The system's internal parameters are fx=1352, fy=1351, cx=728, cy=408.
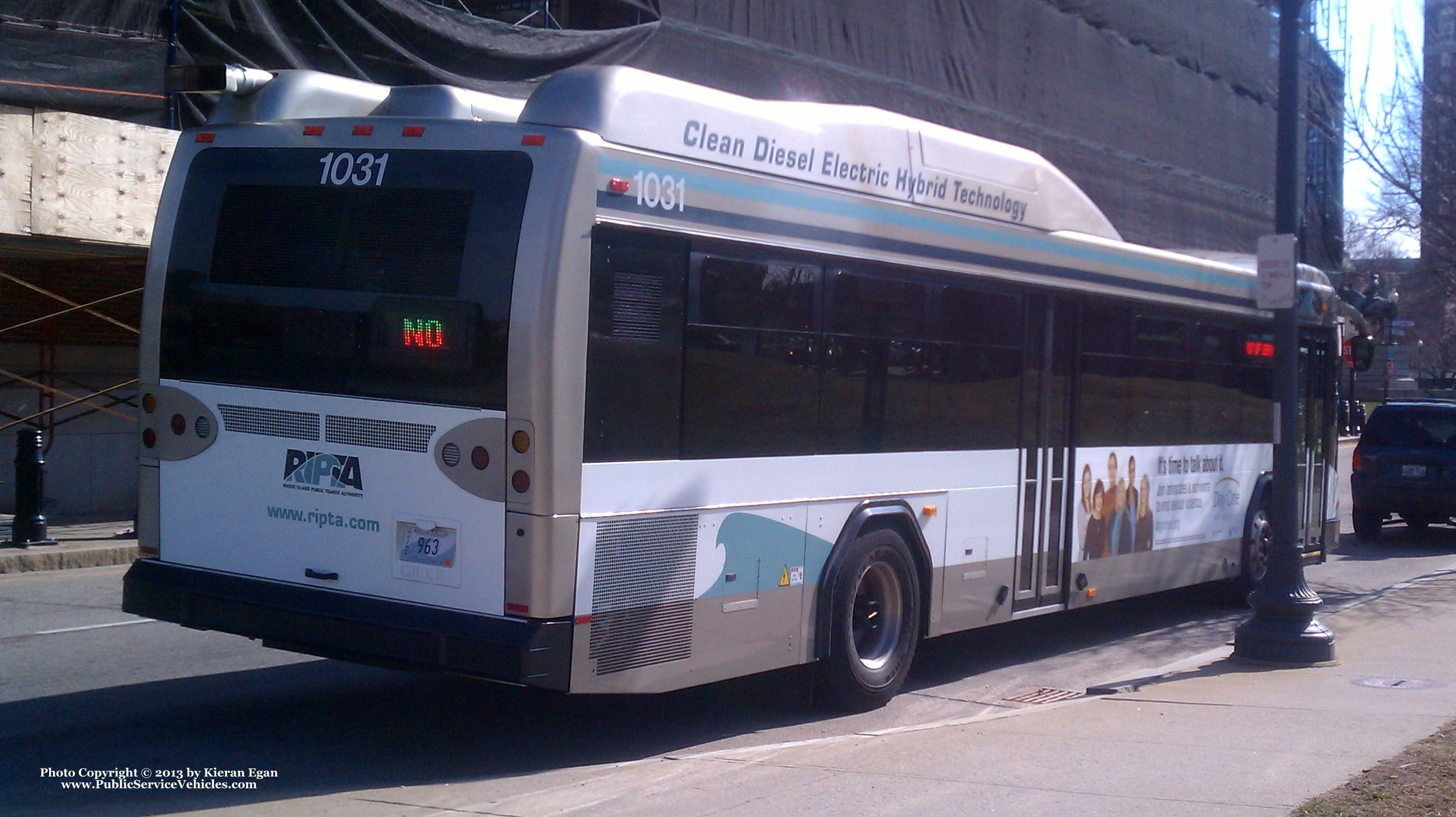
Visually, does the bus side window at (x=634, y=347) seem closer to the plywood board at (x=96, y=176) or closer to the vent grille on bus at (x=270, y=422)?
the vent grille on bus at (x=270, y=422)

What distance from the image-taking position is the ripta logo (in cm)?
664

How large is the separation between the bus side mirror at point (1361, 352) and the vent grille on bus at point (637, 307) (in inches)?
396

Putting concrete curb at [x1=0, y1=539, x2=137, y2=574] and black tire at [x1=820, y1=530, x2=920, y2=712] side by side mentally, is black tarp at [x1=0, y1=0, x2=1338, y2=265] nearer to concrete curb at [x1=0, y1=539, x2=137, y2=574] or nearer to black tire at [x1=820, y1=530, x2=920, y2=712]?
concrete curb at [x1=0, y1=539, x2=137, y2=574]

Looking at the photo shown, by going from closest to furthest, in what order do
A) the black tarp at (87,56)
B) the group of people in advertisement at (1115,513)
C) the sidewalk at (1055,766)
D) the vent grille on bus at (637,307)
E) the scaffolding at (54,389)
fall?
the sidewalk at (1055,766)
the vent grille on bus at (637,307)
the group of people in advertisement at (1115,513)
the black tarp at (87,56)
the scaffolding at (54,389)

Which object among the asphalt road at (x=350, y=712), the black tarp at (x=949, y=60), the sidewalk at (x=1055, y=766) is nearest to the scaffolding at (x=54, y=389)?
the black tarp at (x=949, y=60)

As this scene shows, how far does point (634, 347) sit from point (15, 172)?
10.2m

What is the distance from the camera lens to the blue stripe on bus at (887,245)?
22.4 feet

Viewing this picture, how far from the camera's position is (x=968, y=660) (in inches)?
405

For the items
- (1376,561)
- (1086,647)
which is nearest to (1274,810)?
(1086,647)

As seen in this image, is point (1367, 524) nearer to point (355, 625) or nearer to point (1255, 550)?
point (1255, 550)

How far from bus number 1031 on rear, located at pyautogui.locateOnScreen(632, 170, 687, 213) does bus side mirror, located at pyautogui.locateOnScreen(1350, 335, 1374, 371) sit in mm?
9905

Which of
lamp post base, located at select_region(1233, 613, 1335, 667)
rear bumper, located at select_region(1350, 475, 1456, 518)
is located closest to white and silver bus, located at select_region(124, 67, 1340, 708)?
lamp post base, located at select_region(1233, 613, 1335, 667)

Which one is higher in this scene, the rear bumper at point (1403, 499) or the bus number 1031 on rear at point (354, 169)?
the bus number 1031 on rear at point (354, 169)

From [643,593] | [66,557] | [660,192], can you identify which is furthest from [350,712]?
[66,557]
